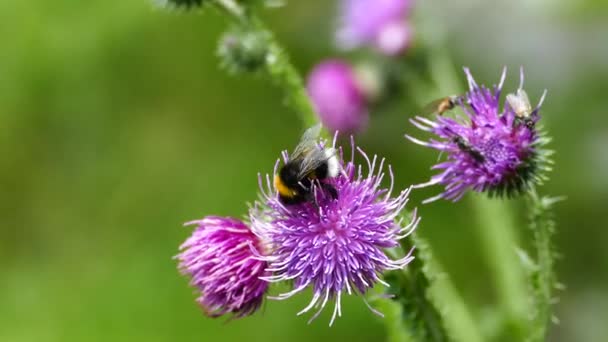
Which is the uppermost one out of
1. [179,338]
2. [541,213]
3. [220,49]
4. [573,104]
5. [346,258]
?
[573,104]

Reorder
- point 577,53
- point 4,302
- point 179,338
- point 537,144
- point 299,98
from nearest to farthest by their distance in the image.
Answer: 1. point 537,144
2. point 299,98
3. point 179,338
4. point 4,302
5. point 577,53

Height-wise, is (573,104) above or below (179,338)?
above

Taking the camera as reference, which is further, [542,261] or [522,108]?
[542,261]

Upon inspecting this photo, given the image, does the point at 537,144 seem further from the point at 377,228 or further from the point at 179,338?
the point at 179,338

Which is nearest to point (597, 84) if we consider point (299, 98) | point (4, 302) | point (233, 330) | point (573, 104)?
point (573, 104)

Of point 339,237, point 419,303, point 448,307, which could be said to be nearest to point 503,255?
point 448,307

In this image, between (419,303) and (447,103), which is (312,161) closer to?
(447,103)
